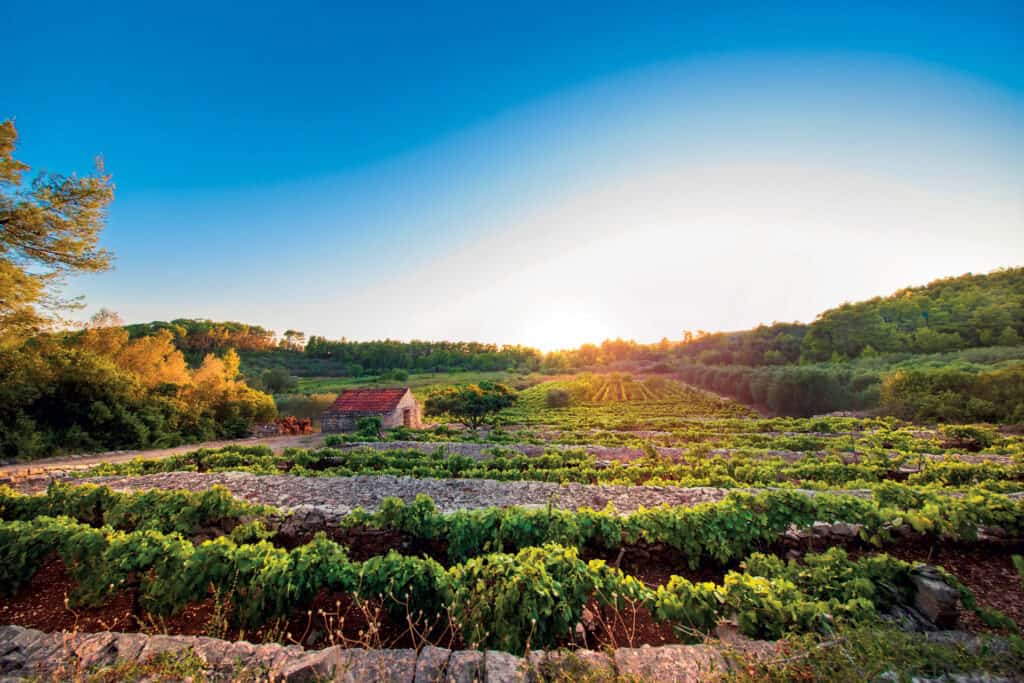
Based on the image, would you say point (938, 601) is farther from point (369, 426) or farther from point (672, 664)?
point (369, 426)

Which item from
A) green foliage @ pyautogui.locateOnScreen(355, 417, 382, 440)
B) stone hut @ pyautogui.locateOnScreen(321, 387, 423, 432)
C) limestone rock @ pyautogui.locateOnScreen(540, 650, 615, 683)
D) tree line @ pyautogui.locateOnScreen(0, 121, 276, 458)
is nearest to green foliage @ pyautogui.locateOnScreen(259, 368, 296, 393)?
tree line @ pyautogui.locateOnScreen(0, 121, 276, 458)

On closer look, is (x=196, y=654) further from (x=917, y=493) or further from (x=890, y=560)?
(x=917, y=493)

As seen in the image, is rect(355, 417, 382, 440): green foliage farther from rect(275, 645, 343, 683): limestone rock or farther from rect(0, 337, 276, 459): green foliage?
rect(275, 645, 343, 683): limestone rock

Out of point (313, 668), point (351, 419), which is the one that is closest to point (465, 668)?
point (313, 668)

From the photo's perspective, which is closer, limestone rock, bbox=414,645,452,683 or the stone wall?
limestone rock, bbox=414,645,452,683

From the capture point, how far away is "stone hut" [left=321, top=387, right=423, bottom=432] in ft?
82.6

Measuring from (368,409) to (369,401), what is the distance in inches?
33.9

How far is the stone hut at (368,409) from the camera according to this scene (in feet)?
82.6

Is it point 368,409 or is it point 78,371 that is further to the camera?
point 368,409

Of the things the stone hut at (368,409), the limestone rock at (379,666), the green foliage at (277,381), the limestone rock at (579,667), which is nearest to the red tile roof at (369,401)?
the stone hut at (368,409)

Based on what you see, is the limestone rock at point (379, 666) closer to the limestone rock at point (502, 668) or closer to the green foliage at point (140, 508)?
the limestone rock at point (502, 668)

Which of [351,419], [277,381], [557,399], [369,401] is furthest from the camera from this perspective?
[277,381]

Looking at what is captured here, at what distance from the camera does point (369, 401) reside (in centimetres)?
2623

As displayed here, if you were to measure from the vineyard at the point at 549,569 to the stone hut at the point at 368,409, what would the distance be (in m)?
15.4
